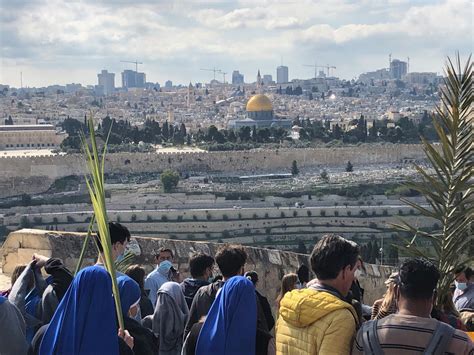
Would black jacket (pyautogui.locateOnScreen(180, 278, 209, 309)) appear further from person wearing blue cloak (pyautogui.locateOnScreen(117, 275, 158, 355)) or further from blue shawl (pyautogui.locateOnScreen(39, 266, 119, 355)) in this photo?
blue shawl (pyautogui.locateOnScreen(39, 266, 119, 355))

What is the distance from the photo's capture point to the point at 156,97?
142 metres

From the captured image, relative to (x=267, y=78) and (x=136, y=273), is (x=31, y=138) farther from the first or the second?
(x=267, y=78)

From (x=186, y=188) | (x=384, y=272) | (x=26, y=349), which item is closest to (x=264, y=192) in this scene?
(x=186, y=188)

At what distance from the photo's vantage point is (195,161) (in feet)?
167

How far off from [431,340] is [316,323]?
0.95ft

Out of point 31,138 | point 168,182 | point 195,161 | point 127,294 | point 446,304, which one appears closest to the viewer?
point 127,294

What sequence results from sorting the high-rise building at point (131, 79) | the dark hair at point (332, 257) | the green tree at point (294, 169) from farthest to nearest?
the high-rise building at point (131, 79), the green tree at point (294, 169), the dark hair at point (332, 257)

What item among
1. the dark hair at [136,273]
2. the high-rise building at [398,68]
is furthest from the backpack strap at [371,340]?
the high-rise building at [398,68]

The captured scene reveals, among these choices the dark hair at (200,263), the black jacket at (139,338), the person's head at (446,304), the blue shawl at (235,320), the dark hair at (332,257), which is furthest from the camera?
the dark hair at (200,263)

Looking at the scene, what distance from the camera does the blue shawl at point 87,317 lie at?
2662mm

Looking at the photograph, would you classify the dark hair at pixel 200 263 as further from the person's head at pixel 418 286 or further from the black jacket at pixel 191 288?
the person's head at pixel 418 286

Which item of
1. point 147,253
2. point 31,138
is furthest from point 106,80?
point 147,253

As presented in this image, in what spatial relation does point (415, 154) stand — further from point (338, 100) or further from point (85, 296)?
point (338, 100)

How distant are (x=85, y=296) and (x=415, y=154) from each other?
5117 centimetres
